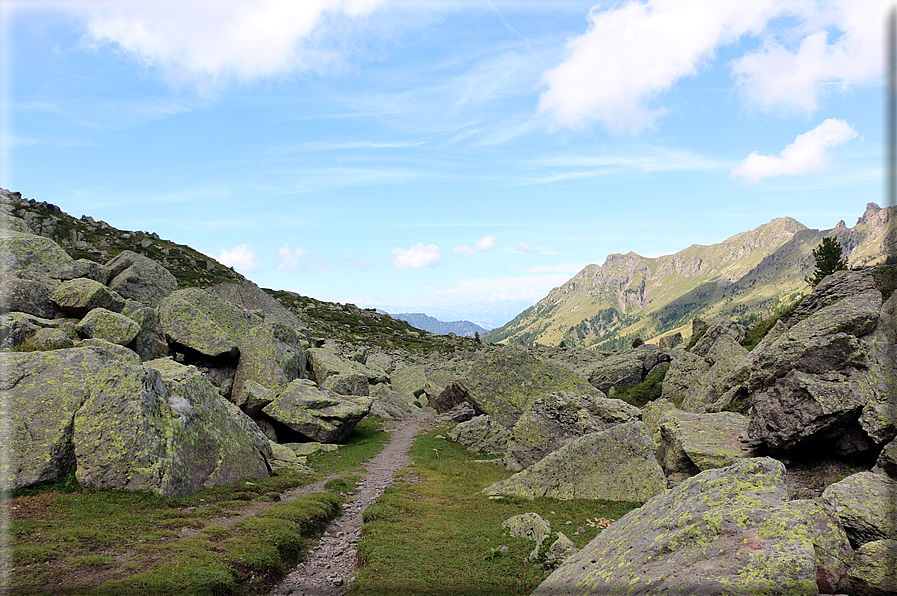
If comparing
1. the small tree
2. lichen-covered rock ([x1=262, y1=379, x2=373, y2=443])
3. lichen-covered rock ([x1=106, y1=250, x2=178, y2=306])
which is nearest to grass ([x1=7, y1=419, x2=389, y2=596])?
lichen-covered rock ([x1=262, y1=379, x2=373, y2=443])

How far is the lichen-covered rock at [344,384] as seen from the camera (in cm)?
6041

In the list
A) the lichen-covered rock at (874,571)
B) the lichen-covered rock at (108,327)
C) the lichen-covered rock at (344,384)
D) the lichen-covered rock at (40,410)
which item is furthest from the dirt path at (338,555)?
the lichen-covered rock at (108,327)

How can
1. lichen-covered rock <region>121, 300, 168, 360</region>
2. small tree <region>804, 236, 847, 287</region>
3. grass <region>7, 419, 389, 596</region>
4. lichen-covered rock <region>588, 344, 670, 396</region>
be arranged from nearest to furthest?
grass <region>7, 419, 389, 596</region>
lichen-covered rock <region>121, 300, 168, 360</region>
lichen-covered rock <region>588, 344, 670, 396</region>
small tree <region>804, 236, 847, 287</region>

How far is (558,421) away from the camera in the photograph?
37.5 metres

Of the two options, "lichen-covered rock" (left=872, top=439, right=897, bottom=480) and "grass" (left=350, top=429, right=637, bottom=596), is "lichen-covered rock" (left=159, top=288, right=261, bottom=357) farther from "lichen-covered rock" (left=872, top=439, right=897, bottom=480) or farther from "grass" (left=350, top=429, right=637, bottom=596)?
"lichen-covered rock" (left=872, top=439, right=897, bottom=480)

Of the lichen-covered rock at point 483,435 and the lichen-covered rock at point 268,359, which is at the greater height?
the lichen-covered rock at point 268,359

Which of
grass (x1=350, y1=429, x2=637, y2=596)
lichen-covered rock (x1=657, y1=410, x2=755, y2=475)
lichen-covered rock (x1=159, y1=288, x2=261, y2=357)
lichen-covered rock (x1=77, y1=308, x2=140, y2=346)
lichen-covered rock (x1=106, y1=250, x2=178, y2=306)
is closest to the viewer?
grass (x1=350, y1=429, x2=637, y2=596)

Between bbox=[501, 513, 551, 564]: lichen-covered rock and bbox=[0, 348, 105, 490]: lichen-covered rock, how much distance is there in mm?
23353

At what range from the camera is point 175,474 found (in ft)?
83.4

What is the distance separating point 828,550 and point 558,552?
1007cm

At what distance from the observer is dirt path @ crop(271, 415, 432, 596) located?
18828 mm

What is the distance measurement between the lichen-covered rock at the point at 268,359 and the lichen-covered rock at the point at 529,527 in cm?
3387

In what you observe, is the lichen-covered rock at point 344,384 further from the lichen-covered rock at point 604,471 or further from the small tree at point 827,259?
the small tree at point 827,259

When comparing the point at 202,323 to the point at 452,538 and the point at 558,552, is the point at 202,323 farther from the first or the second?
the point at 558,552
